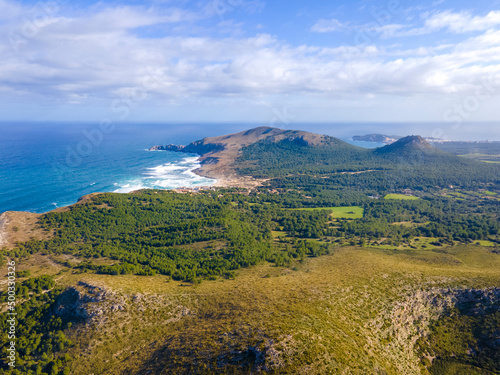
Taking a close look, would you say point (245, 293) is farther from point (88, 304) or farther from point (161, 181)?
point (161, 181)

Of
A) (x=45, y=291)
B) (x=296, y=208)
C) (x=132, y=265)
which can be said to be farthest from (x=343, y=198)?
(x=45, y=291)

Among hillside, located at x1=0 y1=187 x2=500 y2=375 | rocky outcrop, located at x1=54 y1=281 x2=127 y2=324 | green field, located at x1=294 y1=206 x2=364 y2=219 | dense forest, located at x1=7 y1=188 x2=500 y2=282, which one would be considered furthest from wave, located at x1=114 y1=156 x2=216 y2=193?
rocky outcrop, located at x1=54 y1=281 x2=127 y2=324

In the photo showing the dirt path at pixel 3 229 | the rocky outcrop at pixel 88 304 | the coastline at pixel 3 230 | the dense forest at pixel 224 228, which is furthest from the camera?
the dirt path at pixel 3 229

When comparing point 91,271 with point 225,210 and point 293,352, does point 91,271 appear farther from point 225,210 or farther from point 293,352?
point 225,210

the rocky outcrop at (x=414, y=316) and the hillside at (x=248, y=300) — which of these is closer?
the hillside at (x=248, y=300)

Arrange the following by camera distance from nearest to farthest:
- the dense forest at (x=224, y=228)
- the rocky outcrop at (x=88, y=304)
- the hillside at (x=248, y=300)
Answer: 1. the hillside at (x=248, y=300)
2. the rocky outcrop at (x=88, y=304)
3. the dense forest at (x=224, y=228)

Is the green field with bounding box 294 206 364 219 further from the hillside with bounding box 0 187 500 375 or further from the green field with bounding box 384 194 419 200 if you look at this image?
the green field with bounding box 384 194 419 200

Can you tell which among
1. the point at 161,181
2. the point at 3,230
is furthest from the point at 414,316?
the point at 161,181

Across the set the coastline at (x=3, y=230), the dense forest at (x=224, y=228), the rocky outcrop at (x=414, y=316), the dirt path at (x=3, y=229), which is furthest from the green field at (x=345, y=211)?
the dirt path at (x=3, y=229)

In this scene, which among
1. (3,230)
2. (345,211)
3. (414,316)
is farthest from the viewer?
(345,211)

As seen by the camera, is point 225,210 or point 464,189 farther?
point 464,189

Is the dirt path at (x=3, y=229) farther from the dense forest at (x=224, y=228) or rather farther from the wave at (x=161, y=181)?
the wave at (x=161, y=181)
